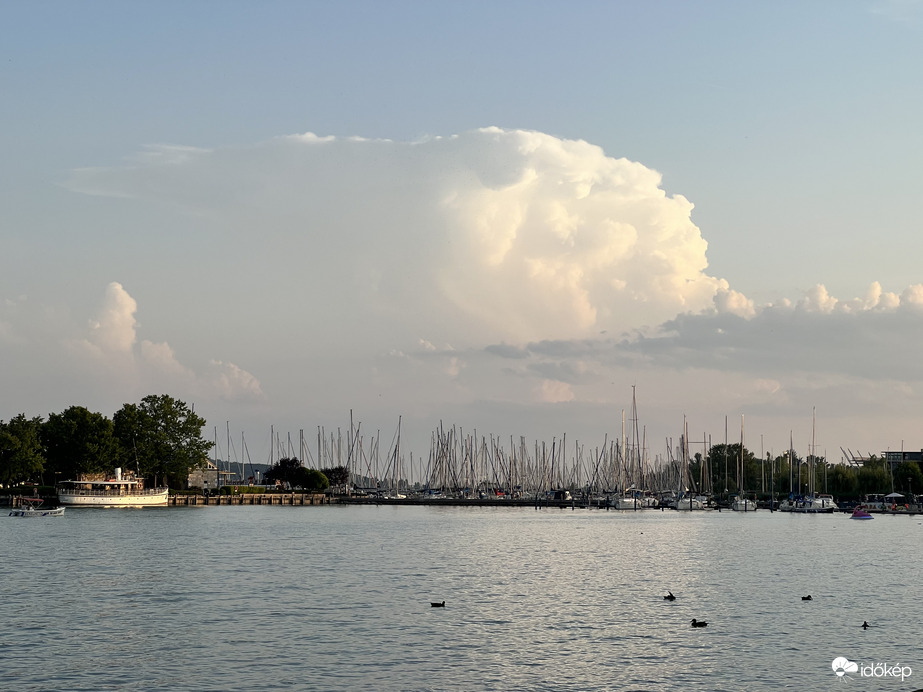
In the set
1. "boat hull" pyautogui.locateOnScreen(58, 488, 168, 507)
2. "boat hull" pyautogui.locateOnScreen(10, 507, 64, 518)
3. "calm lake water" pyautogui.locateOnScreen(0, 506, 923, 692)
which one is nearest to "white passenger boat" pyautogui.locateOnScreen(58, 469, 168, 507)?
"boat hull" pyautogui.locateOnScreen(58, 488, 168, 507)

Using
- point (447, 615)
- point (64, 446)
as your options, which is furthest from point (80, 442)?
point (447, 615)

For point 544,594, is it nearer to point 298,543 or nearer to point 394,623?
point 394,623

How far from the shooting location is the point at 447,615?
173 feet

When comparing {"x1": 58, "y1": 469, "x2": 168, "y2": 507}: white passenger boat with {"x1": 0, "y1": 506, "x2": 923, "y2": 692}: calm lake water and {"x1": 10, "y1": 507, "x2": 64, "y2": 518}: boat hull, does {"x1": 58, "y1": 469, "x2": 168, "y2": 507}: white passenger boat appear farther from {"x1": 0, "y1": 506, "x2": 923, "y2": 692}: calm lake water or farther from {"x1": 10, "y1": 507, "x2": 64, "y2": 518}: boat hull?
{"x1": 0, "y1": 506, "x2": 923, "y2": 692}: calm lake water

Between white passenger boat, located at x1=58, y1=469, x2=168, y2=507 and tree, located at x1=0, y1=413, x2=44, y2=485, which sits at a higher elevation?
tree, located at x1=0, y1=413, x2=44, y2=485

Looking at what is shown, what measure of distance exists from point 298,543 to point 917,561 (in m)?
57.0

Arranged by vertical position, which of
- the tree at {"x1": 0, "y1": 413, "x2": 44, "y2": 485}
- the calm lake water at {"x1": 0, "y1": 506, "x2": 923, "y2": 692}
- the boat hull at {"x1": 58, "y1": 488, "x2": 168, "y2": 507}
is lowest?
the boat hull at {"x1": 58, "y1": 488, "x2": 168, "y2": 507}

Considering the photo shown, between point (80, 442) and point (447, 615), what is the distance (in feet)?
504

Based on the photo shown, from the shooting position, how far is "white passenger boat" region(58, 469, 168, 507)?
614 feet

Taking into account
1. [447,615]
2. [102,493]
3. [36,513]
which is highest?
[447,615]

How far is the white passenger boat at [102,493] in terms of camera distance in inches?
7362

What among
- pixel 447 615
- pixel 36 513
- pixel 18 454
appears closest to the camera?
pixel 447 615

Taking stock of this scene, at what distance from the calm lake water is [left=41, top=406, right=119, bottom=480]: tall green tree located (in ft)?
284

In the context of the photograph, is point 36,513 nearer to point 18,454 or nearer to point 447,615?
point 18,454
